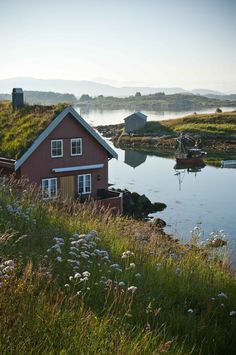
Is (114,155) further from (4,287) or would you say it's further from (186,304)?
(4,287)

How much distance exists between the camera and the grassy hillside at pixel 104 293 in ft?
15.4

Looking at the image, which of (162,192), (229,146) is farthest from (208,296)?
(229,146)

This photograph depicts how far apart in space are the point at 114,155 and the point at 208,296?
24.1 metres

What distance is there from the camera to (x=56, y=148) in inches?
1113

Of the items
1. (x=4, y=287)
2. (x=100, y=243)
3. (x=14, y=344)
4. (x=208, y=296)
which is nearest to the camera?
(x=14, y=344)

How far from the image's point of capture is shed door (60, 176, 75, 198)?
1138 inches

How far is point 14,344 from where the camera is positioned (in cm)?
437

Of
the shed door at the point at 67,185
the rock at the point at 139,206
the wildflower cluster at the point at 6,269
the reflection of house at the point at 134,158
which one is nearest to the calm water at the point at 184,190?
the reflection of house at the point at 134,158

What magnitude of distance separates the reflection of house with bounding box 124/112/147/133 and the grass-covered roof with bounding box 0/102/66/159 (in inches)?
3222

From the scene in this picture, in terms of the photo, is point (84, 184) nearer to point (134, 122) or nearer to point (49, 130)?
point (49, 130)

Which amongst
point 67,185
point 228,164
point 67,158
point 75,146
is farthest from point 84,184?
point 228,164

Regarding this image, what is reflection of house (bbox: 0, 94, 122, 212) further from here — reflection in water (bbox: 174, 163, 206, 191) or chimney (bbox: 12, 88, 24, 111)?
reflection in water (bbox: 174, 163, 206, 191)

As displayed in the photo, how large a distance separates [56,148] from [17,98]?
17.0ft

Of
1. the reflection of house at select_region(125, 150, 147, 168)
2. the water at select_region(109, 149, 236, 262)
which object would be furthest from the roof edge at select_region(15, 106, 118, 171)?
the reflection of house at select_region(125, 150, 147, 168)
